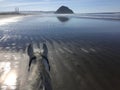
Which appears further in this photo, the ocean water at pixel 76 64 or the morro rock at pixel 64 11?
the morro rock at pixel 64 11

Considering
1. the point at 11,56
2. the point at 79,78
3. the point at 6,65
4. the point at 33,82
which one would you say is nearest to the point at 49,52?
the point at 11,56

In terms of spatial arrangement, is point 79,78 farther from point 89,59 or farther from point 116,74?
point 89,59

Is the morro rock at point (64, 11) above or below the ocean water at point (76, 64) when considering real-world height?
below

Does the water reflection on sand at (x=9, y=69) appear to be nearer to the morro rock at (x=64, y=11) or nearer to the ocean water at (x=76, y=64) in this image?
the ocean water at (x=76, y=64)

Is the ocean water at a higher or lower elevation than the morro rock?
higher

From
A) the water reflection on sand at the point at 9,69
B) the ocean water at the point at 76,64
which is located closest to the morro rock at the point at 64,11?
the ocean water at the point at 76,64

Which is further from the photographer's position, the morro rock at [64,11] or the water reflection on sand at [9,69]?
the morro rock at [64,11]

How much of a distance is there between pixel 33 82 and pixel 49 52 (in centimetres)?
624

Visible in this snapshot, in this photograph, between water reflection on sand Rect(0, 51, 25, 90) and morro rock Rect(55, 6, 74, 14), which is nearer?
water reflection on sand Rect(0, 51, 25, 90)

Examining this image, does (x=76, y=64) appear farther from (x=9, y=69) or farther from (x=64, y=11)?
(x=64, y=11)

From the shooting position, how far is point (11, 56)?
1309 cm

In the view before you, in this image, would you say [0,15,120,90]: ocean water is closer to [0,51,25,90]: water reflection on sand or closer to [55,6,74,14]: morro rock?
[0,51,25,90]: water reflection on sand

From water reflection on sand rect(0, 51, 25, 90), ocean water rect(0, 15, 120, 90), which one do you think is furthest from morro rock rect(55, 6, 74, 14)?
Answer: water reflection on sand rect(0, 51, 25, 90)

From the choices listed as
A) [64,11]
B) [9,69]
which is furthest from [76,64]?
[64,11]
